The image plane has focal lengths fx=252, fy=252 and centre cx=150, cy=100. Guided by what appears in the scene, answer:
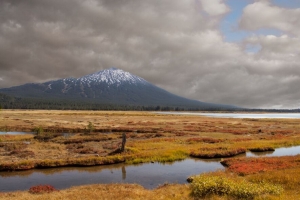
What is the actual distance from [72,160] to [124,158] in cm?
720

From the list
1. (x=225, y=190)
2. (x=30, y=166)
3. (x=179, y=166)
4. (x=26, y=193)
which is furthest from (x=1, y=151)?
(x=225, y=190)

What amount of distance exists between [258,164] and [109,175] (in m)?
18.6

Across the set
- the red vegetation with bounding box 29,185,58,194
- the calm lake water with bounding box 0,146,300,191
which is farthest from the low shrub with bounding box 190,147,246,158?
the red vegetation with bounding box 29,185,58,194

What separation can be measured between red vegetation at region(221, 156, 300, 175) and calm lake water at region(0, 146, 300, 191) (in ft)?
9.54

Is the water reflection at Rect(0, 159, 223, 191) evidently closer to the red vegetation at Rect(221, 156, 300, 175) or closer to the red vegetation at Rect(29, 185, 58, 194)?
the red vegetation at Rect(29, 185, 58, 194)

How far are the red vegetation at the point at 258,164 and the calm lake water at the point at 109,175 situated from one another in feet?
9.54

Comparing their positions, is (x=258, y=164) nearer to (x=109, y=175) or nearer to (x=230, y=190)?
(x=230, y=190)

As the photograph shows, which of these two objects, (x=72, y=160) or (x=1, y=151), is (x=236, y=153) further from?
(x=1, y=151)

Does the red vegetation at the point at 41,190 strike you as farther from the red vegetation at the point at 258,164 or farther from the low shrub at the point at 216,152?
the low shrub at the point at 216,152

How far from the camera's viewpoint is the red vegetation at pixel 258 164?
2873 centimetres

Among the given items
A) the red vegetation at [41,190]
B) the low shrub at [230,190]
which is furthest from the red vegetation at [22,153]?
the low shrub at [230,190]

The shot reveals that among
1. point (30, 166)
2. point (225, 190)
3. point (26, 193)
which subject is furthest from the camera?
point (30, 166)

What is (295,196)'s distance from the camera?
17984 mm

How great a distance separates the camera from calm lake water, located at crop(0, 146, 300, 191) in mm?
26625
